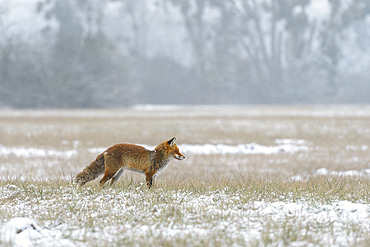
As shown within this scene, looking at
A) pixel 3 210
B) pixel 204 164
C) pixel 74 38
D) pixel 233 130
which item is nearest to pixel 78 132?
pixel 233 130

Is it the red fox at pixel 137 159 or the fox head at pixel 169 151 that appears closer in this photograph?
the fox head at pixel 169 151

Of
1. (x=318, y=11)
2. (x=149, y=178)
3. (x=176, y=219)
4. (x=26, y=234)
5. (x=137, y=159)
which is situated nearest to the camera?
(x=26, y=234)

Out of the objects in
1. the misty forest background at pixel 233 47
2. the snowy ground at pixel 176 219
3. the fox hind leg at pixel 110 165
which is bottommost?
the snowy ground at pixel 176 219

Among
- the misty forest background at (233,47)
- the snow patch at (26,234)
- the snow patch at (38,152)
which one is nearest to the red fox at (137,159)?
the snow patch at (26,234)

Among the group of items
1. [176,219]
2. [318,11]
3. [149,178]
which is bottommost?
[176,219]

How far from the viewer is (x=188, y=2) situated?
235ft

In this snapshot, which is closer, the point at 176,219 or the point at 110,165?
the point at 176,219

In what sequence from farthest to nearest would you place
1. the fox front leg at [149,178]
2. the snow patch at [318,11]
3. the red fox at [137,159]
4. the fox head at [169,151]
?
the snow patch at [318,11] → the fox front leg at [149,178] → the red fox at [137,159] → the fox head at [169,151]

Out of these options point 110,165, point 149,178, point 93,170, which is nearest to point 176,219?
point 149,178

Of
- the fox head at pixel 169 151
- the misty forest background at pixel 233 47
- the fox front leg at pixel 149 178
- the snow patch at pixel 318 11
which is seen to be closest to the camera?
the fox head at pixel 169 151

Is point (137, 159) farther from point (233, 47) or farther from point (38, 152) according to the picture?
point (233, 47)

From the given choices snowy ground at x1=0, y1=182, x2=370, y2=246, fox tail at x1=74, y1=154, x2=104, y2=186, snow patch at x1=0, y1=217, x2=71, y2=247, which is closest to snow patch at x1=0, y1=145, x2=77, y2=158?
fox tail at x1=74, y1=154, x2=104, y2=186

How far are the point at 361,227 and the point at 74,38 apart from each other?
56.4m

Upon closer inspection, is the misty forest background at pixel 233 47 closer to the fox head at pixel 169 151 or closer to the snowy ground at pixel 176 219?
the fox head at pixel 169 151
